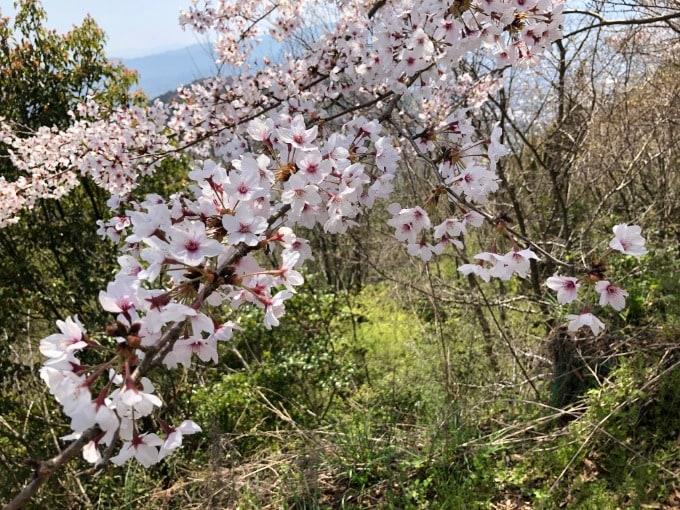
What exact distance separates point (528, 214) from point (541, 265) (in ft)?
1.66

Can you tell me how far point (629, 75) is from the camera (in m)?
4.44

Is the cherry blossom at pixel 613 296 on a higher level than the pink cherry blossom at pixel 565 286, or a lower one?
lower

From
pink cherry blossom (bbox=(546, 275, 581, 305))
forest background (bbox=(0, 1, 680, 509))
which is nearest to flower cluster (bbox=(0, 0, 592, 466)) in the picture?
pink cherry blossom (bbox=(546, 275, 581, 305))

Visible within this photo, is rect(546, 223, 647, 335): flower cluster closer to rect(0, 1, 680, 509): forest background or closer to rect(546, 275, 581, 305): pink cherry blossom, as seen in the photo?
rect(546, 275, 581, 305): pink cherry blossom

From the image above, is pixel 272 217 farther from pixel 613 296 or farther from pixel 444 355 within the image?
pixel 444 355

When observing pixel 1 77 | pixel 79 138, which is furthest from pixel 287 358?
pixel 1 77

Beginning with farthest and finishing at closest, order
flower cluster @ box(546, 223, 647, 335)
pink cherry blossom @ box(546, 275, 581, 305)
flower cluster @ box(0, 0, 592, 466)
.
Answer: pink cherry blossom @ box(546, 275, 581, 305) < flower cluster @ box(546, 223, 647, 335) < flower cluster @ box(0, 0, 592, 466)

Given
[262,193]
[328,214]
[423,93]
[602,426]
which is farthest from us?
[602,426]

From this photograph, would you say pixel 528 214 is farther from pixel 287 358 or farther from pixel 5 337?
pixel 5 337

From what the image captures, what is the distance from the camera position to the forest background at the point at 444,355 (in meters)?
2.67

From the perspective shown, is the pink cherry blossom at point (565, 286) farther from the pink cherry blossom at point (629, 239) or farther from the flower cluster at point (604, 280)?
the pink cherry blossom at point (629, 239)

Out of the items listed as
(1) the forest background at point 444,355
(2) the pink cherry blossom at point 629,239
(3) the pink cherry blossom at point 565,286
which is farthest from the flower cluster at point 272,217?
(1) the forest background at point 444,355

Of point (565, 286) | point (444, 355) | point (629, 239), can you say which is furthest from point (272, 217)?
point (444, 355)

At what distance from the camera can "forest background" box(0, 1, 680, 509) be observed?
2672 millimetres
